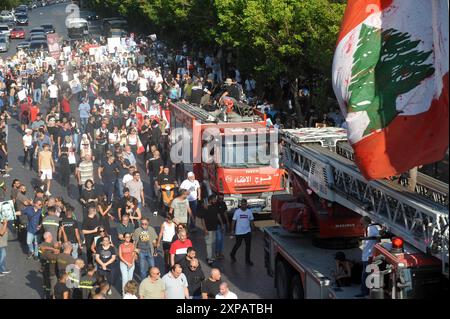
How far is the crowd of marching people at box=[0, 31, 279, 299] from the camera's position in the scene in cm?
1441

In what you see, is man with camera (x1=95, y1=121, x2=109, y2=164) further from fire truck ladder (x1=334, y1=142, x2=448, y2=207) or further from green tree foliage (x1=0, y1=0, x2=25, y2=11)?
green tree foliage (x1=0, y1=0, x2=25, y2=11)

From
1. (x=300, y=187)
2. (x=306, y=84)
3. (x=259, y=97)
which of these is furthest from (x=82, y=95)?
(x=300, y=187)

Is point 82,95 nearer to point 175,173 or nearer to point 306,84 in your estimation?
point 306,84

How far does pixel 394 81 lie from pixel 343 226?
12.0 feet

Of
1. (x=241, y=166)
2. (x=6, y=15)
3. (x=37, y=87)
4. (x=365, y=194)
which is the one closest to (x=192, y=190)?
(x=241, y=166)

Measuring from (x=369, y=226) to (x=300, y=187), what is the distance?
2.72 meters

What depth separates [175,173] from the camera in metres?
24.9

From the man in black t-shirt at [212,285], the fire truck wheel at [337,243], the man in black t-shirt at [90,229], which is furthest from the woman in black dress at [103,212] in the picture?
the fire truck wheel at [337,243]

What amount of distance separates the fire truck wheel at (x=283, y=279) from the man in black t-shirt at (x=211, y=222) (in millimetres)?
2671

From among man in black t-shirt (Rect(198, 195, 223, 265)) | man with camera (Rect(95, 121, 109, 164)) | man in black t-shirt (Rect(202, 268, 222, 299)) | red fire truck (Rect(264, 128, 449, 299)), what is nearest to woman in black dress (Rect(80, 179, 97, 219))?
man in black t-shirt (Rect(198, 195, 223, 265))

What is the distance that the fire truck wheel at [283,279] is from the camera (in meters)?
14.9

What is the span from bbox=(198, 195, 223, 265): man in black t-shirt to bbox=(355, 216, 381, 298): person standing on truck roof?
4630 mm

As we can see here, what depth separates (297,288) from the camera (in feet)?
47.4

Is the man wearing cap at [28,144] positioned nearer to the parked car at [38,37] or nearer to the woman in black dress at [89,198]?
the woman in black dress at [89,198]
